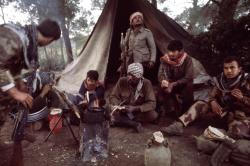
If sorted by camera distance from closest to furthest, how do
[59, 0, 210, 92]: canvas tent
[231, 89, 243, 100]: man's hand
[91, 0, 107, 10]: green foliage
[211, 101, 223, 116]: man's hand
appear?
1. [231, 89, 243, 100]: man's hand
2. [211, 101, 223, 116]: man's hand
3. [59, 0, 210, 92]: canvas tent
4. [91, 0, 107, 10]: green foliage

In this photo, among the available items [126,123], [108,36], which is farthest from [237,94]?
[108,36]

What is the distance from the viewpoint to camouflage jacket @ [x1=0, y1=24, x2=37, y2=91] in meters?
2.73

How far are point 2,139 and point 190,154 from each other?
2657mm

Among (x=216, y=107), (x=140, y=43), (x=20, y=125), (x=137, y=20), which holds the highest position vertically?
(x=137, y=20)

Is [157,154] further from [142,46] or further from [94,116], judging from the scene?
[142,46]

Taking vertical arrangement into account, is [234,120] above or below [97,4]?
below

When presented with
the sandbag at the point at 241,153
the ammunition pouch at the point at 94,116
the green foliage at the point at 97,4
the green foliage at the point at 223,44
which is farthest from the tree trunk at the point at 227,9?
the green foliage at the point at 97,4

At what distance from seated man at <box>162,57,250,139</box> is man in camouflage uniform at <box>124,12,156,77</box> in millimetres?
1577

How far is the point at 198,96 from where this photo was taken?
5.62 meters

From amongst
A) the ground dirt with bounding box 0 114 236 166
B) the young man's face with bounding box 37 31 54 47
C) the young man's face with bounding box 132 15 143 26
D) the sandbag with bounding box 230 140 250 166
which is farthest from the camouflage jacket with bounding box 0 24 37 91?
the young man's face with bounding box 132 15 143 26

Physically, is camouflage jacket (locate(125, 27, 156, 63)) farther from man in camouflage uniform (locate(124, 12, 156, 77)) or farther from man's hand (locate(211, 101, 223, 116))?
man's hand (locate(211, 101, 223, 116))

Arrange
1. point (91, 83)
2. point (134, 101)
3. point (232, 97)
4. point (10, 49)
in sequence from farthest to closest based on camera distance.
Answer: point (91, 83) → point (134, 101) → point (232, 97) → point (10, 49)

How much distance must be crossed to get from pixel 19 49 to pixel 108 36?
3.73 m

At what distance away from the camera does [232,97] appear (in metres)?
4.01
